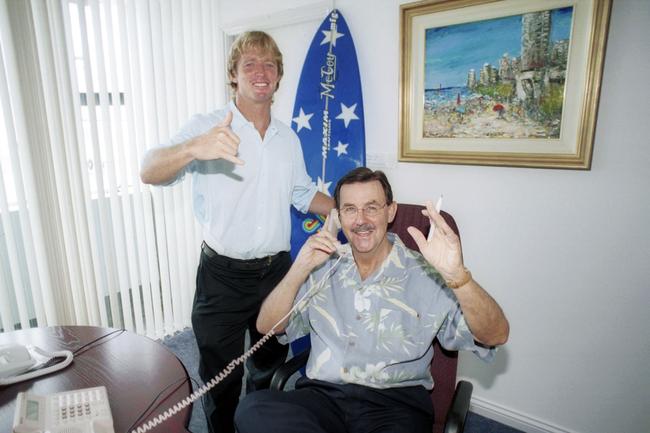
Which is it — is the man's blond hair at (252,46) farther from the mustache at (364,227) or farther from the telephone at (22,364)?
the telephone at (22,364)

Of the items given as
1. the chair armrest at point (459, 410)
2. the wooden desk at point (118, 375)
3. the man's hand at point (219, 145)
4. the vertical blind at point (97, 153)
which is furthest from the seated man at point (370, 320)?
the vertical blind at point (97, 153)

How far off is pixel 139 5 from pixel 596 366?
11.3 ft

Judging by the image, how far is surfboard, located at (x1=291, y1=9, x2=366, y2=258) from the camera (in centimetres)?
235

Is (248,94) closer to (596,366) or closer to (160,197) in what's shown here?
(160,197)

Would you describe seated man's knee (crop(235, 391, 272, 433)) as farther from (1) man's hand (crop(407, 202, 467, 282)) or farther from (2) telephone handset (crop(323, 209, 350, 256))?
(1) man's hand (crop(407, 202, 467, 282))

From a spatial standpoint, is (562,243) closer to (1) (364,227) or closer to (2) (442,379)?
(2) (442,379)

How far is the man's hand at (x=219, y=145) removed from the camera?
1336mm

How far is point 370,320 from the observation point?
4.79 ft

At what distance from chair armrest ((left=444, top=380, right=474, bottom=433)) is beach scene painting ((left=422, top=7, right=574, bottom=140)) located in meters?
1.22

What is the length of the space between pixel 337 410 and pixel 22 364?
1.02m

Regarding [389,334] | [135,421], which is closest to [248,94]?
[389,334]

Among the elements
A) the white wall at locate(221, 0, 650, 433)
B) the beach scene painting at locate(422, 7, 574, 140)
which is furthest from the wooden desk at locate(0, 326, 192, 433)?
the beach scene painting at locate(422, 7, 574, 140)

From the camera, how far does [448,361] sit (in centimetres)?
152

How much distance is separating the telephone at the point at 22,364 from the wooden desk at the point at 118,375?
0.02 m
